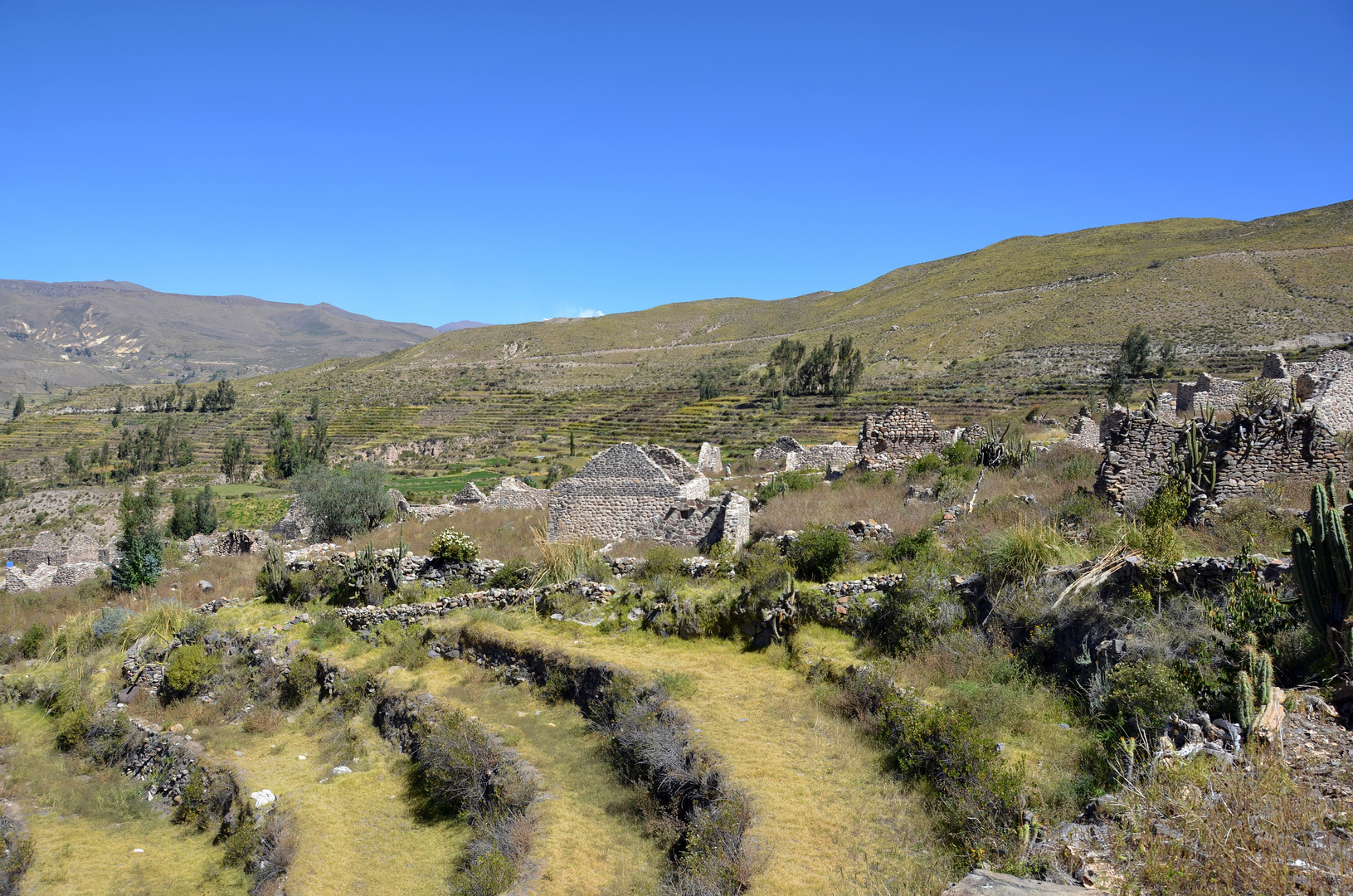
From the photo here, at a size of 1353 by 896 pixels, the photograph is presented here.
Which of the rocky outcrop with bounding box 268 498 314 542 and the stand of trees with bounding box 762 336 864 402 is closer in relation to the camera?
the rocky outcrop with bounding box 268 498 314 542

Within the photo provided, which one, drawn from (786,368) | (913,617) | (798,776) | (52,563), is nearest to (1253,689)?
(798,776)

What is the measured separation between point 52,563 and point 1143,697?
34.6 m

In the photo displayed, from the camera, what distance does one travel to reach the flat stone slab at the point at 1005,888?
148 inches

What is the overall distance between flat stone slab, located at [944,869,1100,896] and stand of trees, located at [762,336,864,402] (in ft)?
198

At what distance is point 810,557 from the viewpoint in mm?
11680

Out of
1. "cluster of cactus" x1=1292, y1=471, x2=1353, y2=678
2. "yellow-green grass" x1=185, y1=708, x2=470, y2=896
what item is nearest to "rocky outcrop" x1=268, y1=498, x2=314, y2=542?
"yellow-green grass" x1=185, y1=708, x2=470, y2=896

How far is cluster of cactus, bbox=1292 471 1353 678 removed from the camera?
5840 mm

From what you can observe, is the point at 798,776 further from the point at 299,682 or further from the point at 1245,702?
the point at 299,682

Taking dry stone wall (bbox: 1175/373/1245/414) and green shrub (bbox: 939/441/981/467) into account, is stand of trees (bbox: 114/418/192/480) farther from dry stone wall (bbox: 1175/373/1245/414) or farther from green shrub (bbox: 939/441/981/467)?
dry stone wall (bbox: 1175/373/1245/414)

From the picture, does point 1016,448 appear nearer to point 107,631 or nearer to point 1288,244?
point 107,631

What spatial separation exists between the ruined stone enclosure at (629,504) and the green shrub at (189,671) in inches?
290

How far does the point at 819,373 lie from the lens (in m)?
72.9

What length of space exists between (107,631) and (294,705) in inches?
218

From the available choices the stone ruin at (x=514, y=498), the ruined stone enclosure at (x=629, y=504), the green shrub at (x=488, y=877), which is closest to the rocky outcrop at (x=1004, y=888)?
the green shrub at (x=488, y=877)
